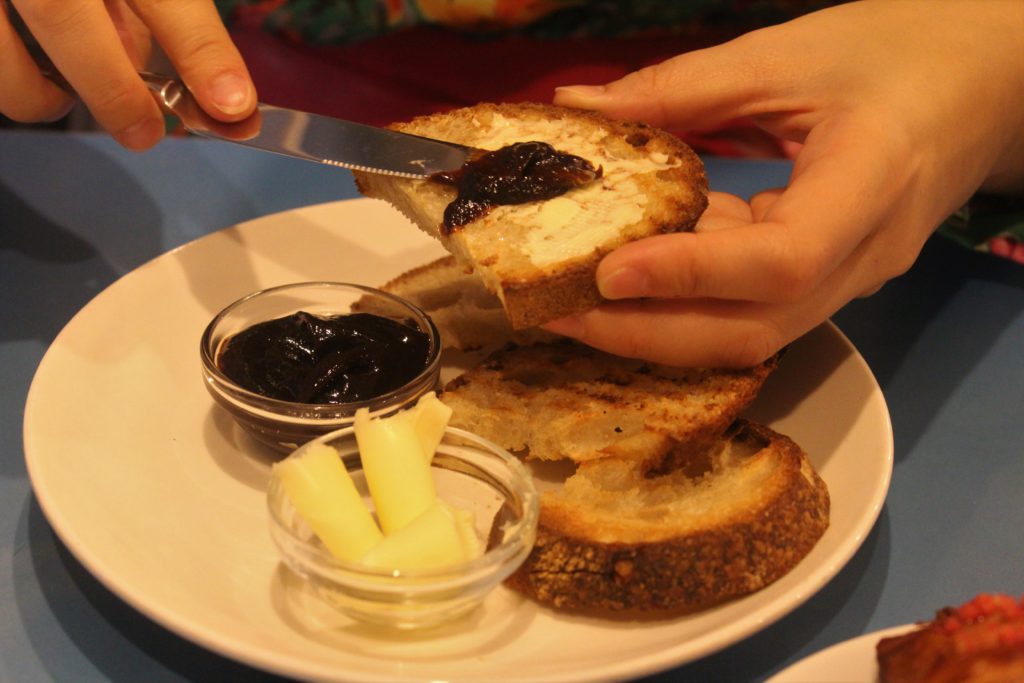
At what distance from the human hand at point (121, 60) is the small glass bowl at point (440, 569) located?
98 centimetres

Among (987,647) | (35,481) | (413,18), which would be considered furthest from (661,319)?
(413,18)

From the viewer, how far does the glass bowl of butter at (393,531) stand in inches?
60.9

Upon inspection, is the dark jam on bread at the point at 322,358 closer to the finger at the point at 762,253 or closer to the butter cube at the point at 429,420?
the butter cube at the point at 429,420

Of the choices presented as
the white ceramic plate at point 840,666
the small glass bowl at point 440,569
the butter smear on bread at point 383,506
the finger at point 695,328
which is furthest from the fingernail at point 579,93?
the white ceramic plate at point 840,666

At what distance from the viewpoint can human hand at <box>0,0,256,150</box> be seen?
7.15 ft

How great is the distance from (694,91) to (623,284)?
2.73ft

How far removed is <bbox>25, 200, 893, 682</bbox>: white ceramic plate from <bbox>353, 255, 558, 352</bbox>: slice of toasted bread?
233mm

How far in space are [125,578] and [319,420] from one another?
0.51 m

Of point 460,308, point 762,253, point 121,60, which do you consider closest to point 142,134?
point 121,60

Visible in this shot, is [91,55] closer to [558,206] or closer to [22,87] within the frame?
[22,87]

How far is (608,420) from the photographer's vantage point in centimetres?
206

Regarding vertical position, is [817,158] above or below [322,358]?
above

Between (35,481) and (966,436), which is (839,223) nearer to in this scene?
(966,436)

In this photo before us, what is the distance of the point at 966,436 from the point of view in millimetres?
2393
